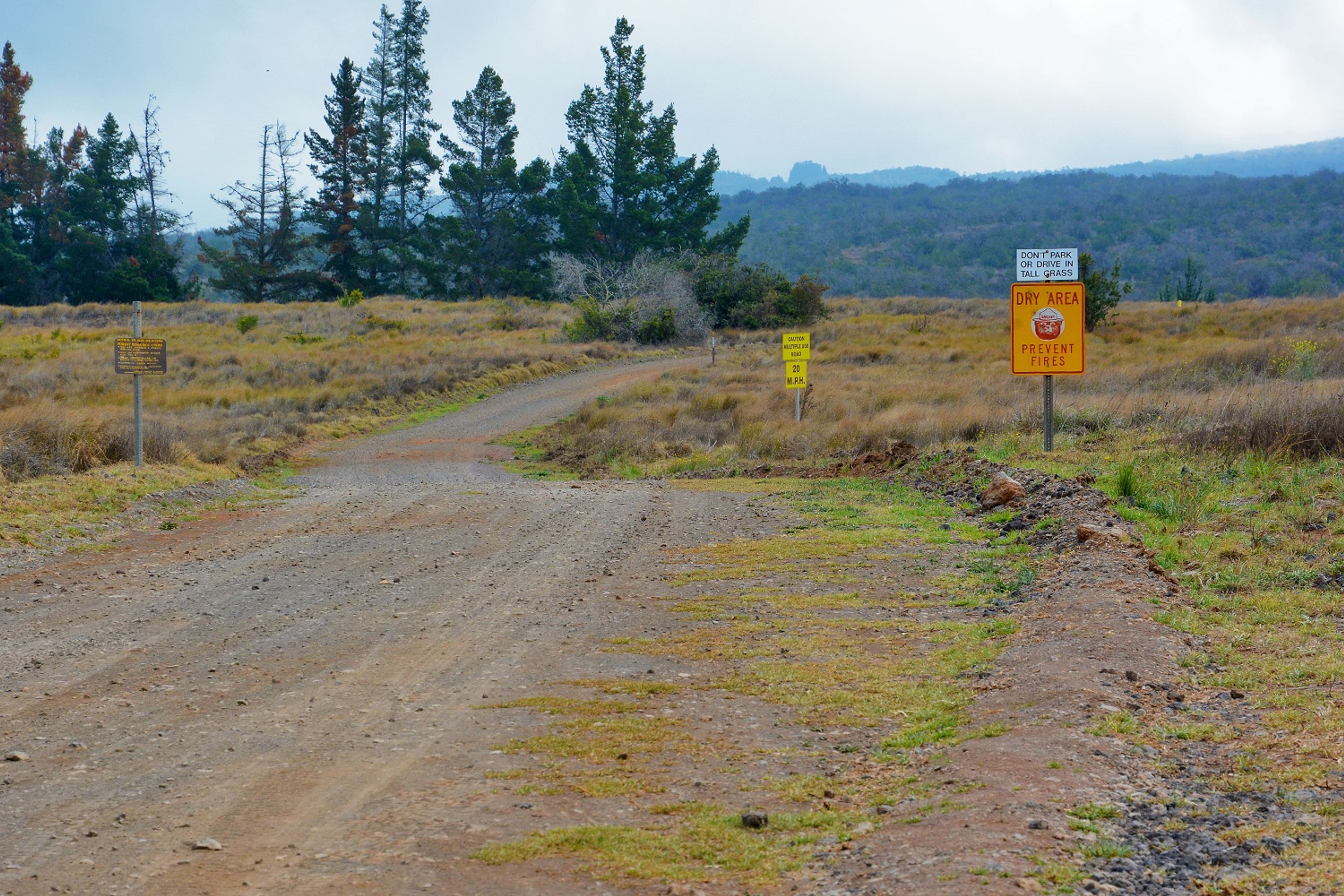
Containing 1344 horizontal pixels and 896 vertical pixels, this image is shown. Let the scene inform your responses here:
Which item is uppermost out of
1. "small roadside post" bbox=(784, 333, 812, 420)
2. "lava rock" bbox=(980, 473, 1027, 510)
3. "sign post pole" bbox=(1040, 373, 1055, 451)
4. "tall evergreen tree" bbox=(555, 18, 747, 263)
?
"tall evergreen tree" bbox=(555, 18, 747, 263)

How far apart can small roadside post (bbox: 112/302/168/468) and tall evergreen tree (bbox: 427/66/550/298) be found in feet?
166

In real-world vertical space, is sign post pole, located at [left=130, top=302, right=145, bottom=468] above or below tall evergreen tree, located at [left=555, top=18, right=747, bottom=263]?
below

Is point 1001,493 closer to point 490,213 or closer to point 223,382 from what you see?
point 223,382

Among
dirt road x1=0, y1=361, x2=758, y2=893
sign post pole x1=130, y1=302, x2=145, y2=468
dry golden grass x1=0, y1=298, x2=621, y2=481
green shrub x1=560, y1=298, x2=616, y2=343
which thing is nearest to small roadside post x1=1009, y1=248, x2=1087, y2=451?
dirt road x1=0, y1=361, x2=758, y2=893

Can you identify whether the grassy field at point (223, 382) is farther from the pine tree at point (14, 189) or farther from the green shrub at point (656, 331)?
the pine tree at point (14, 189)

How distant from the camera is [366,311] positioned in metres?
52.6

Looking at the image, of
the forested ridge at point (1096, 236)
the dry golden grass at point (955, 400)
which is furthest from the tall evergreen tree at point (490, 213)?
the forested ridge at point (1096, 236)

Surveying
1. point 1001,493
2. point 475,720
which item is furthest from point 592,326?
point 475,720

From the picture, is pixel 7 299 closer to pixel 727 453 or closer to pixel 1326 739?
pixel 727 453

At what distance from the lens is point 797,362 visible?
2100 cm

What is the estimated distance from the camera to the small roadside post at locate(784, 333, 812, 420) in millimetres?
20938

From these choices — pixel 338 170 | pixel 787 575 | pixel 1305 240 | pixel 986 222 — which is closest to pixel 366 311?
pixel 338 170

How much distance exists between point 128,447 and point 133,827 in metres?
12.7

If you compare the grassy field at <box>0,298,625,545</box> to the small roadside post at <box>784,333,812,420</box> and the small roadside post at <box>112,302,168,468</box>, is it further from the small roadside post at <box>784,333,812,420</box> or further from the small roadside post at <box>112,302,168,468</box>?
the small roadside post at <box>784,333,812,420</box>
